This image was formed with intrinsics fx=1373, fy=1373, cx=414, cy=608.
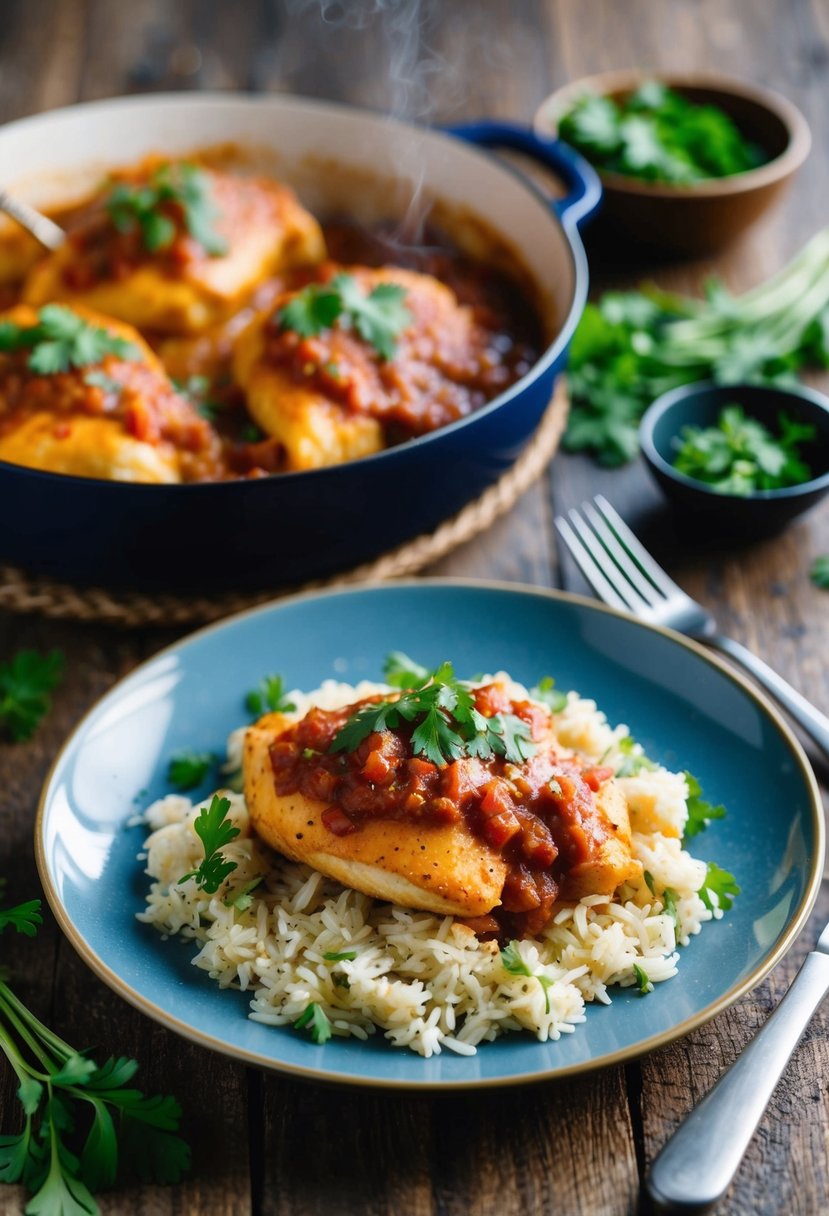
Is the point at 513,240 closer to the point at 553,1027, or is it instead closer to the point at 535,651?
the point at 535,651

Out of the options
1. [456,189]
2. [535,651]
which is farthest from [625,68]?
[535,651]

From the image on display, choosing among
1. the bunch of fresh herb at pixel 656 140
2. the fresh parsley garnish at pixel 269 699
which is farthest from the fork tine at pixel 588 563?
the bunch of fresh herb at pixel 656 140

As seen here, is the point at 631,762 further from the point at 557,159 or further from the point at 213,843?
the point at 557,159

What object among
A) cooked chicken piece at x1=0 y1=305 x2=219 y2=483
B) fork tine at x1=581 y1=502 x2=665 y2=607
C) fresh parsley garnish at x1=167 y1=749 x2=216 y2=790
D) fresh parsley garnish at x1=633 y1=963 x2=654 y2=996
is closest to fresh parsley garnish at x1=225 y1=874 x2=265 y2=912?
fresh parsley garnish at x1=167 y1=749 x2=216 y2=790

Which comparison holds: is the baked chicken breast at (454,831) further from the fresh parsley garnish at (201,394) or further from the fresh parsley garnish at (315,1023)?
the fresh parsley garnish at (201,394)

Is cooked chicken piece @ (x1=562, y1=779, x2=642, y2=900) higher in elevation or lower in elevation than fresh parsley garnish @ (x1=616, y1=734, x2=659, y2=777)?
higher

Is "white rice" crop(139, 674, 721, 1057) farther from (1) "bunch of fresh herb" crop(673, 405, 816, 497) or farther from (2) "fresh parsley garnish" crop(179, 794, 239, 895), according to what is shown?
(1) "bunch of fresh herb" crop(673, 405, 816, 497)
